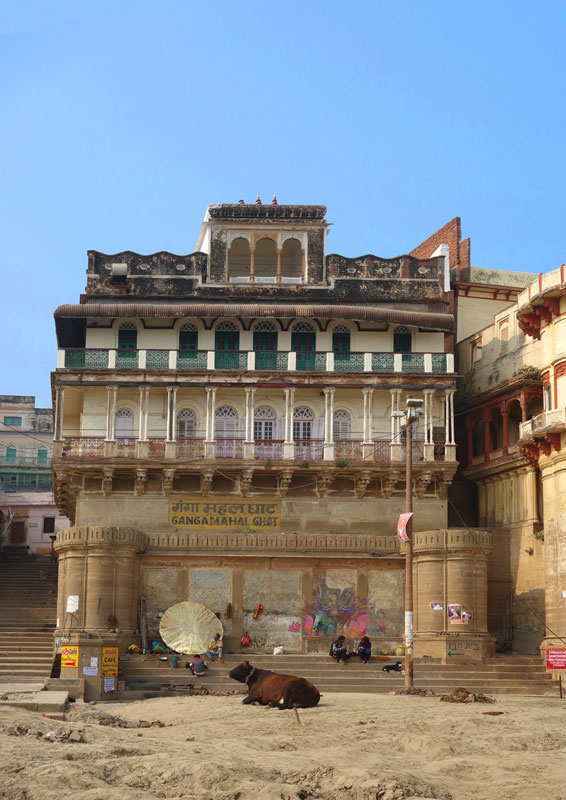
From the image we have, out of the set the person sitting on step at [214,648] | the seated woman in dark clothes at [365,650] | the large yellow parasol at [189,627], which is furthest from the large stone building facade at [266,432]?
the seated woman in dark clothes at [365,650]

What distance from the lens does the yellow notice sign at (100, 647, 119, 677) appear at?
1261 inches

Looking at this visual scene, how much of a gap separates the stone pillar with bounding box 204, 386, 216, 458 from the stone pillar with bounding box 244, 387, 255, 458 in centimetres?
127

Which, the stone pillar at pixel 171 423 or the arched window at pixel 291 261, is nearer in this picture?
the stone pillar at pixel 171 423

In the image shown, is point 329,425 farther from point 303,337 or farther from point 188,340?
point 188,340

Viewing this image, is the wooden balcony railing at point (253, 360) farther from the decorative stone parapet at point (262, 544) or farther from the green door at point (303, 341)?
the decorative stone parapet at point (262, 544)

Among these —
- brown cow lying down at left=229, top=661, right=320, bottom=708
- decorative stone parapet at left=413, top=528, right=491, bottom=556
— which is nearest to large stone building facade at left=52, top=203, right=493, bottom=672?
decorative stone parapet at left=413, top=528, right=491, bottom=556

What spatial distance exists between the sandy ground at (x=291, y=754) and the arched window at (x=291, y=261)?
2611 cm

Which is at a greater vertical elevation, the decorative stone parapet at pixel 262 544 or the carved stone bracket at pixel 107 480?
the carved stone bracket at pixel 107 480

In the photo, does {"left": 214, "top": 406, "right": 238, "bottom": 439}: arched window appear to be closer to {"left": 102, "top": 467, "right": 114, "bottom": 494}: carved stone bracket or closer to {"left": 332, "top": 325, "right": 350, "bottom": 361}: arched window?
{"left": 102, "top": 467, "right": 114, "bottom": 494}: carved stone bracket

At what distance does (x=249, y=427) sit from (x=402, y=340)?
24.2 feet

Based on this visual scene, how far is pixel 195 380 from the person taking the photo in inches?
1795

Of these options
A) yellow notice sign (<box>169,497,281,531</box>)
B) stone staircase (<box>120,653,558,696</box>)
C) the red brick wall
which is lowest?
stone staircase (<box>120,653,558,696</box>)

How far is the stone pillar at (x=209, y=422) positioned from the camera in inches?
1761

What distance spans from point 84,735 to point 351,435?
27.1m
